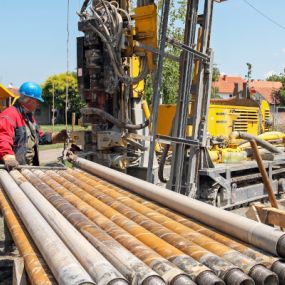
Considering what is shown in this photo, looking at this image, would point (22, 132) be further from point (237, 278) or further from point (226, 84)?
point (226, 84)

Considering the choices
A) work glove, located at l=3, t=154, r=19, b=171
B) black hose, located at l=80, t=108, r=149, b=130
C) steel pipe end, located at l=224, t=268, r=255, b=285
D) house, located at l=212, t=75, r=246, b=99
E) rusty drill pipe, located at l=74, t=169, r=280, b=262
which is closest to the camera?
steel pipe end, located at l=224, t=268, r=255, b=285

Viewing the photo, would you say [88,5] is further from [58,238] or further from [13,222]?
[58,238]

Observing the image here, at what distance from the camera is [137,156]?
334 inches

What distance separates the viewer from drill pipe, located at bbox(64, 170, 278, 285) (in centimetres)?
219

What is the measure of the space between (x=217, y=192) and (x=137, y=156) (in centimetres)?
170

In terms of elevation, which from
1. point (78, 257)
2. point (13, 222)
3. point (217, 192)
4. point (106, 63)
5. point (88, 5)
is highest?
point (88, 5)

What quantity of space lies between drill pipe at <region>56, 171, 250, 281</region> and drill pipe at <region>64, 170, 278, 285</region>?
0.05 m

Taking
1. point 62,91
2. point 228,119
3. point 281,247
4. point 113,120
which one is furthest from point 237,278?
point 62,91

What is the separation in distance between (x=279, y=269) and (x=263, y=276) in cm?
14

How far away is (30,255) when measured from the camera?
259 centimetres

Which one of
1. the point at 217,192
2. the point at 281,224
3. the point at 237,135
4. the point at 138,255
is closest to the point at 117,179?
the point at 281,224

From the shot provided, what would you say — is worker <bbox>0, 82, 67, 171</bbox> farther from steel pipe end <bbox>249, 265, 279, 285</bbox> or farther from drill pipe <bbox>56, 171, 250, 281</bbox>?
steel pipe end <bbox>249, 265, 279, 285</bbox>

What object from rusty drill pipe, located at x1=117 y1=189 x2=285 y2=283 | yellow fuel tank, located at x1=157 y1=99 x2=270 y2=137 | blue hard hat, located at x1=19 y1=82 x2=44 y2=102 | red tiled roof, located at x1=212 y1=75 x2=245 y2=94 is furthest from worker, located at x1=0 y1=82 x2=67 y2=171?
red tiled roof, located at x1=212 y1=75 x2=245 y2=94

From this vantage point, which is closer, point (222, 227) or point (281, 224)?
point (222, 227)
